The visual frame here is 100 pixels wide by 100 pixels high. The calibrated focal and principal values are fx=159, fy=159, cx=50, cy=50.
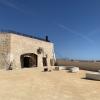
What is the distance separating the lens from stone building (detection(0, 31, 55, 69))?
73.4 feet

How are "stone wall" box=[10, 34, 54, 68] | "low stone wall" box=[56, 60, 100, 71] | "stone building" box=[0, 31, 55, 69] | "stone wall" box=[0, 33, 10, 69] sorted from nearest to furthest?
"stone wall" box=[0, 33, 10, 69] → "stone building" box=[0, 31, 55, 69] → "low stone wall" box=[56, 60, 100, 71] → "stone wall" box=[10, 34, 54, 68]

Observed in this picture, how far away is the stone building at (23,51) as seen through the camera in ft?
73.4

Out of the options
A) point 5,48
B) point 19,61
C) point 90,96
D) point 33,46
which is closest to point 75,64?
point 33,46

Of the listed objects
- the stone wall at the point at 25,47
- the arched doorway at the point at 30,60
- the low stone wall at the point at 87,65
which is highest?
the stone wall at the point at 25,47

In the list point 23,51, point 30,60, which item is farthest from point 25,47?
point 30,60

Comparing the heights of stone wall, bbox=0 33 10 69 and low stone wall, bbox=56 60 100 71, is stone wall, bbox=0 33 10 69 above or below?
above

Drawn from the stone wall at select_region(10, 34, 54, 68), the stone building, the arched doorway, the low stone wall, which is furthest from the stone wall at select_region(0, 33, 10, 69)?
the low stone wall

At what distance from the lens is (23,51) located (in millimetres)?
24641

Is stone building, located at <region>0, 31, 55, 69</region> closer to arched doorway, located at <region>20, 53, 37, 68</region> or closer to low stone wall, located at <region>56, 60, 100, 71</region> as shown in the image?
arched doorway, located at <region>20, 53, 37, 68</region>

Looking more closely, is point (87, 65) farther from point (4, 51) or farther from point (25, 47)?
point (4, 51)

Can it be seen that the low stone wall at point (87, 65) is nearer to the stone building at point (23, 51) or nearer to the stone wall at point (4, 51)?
the stone building at point (23, 51)

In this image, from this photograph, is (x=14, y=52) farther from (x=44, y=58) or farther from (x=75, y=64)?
(x=75, y=64)

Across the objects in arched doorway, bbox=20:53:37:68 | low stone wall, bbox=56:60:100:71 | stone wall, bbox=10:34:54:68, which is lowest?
low stone wall, bbox=56:60:100:71

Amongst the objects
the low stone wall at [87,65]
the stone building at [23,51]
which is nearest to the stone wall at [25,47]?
the stone building at [23,51]
